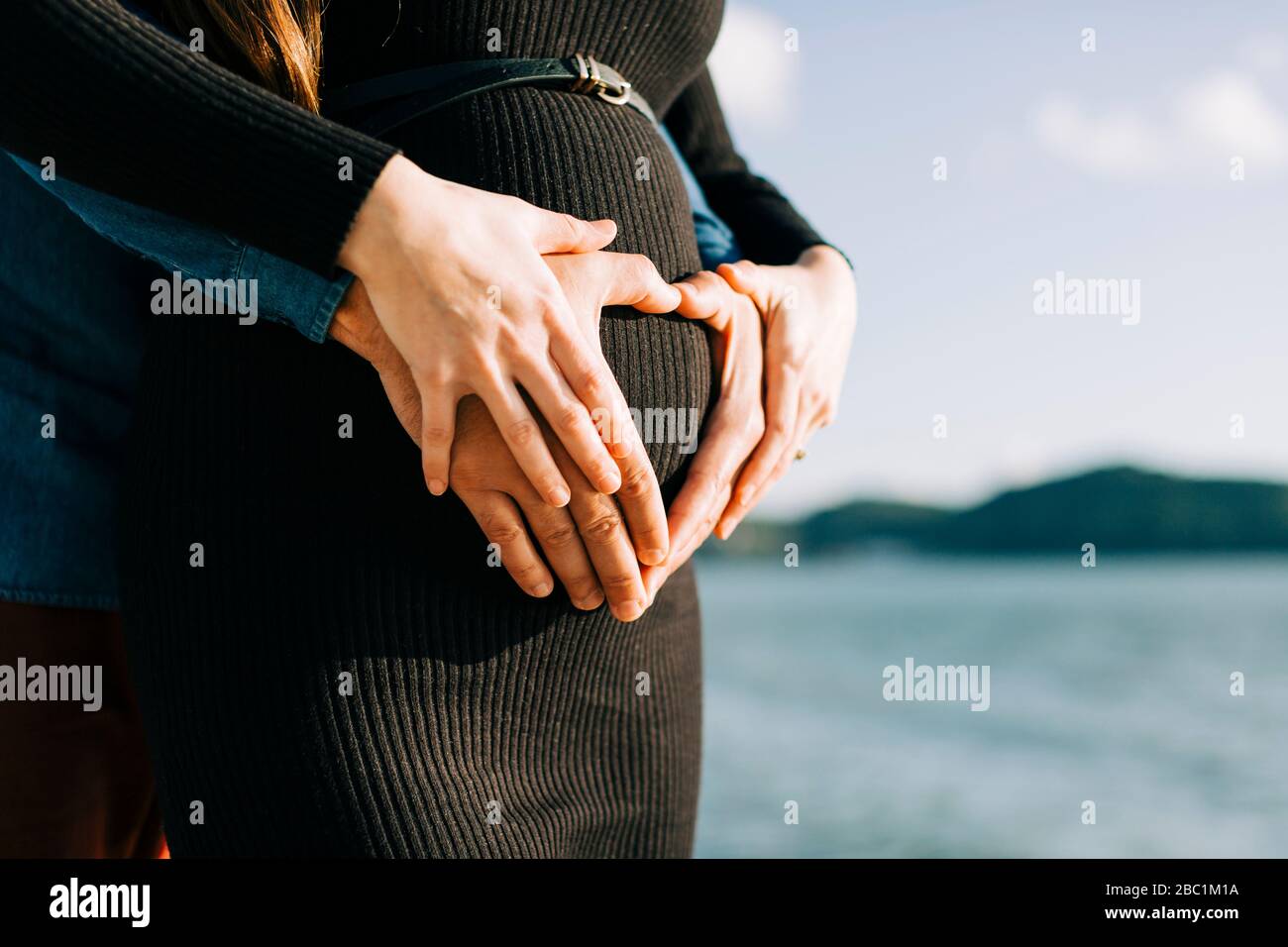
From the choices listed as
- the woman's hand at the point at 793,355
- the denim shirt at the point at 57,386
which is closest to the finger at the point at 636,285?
the woman's hand at the point at 793,355

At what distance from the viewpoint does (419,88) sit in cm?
79

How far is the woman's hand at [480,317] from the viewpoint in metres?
0.64

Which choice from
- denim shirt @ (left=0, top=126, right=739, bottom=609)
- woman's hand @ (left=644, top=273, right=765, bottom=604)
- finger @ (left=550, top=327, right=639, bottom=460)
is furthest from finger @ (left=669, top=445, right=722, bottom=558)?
denim shirt @ (left=0, top=126, right=739, bottom=609)

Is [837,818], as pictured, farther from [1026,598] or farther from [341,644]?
[1026,598]

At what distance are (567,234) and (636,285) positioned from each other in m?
0.07

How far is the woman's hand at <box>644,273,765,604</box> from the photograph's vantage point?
2.67 ft

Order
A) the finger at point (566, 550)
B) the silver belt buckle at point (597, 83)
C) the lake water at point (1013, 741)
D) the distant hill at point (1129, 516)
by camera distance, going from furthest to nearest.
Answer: the distant hill at point (1129, 516) < the lake water at point (1013, 741) < the silver belt buckle at point (597, 83) < the finger at point (566, 550)

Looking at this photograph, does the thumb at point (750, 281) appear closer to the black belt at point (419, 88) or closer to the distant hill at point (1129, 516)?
the black belt at point (419, 88)

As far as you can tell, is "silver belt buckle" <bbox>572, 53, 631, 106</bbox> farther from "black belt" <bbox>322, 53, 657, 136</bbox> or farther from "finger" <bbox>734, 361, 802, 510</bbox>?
"finger" <bbox>734, 361, 802, 510</bbox>

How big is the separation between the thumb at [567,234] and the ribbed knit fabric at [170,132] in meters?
0.11

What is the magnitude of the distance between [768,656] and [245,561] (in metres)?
15.5

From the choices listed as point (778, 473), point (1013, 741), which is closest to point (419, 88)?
point (778, 473)
